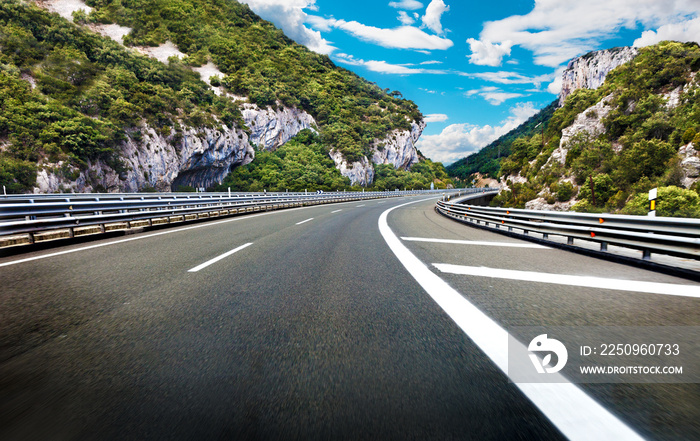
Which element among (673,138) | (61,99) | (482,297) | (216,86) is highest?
(216,86)

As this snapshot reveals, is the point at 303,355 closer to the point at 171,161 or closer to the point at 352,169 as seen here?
the point at 171,161

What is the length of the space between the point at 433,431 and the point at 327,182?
7422 cm

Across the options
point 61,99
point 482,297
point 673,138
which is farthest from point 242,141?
point 673,138

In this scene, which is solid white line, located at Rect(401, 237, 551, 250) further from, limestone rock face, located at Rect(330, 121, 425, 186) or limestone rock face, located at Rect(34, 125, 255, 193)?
limestone rock face, located at Rect(330, 121, 425, 186)

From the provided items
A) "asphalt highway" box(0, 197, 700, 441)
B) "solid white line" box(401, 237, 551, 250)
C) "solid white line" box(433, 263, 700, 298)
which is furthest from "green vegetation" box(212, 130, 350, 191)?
"asphalt highway" box(0, 197, 700, 441)

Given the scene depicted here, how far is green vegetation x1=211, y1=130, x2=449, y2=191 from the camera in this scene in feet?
225

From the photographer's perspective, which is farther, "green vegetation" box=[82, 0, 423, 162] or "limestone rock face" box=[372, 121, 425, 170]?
"limestone rock face" box=[372, 121, 425, 170]

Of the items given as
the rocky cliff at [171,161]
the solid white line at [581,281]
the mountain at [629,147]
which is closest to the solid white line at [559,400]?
the solid white line at [581,281]

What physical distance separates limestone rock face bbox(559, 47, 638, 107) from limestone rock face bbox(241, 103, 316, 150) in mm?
101621

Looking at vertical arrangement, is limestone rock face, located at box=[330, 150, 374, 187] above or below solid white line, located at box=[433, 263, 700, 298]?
above

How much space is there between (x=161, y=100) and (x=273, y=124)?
108ft

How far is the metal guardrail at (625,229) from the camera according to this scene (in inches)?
183

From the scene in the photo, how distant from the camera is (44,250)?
7.08m

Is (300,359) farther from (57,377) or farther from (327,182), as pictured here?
(327,182)
